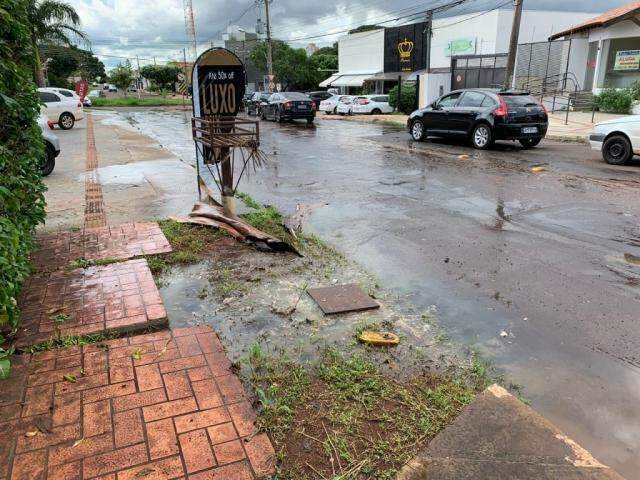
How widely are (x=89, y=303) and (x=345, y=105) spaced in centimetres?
3044

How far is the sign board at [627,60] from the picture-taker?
24.8 m

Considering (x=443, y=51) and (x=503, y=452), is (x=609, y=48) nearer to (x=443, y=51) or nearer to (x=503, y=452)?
(x=443, y=51)

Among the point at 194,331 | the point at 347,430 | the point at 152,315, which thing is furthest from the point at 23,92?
the point at 347,430

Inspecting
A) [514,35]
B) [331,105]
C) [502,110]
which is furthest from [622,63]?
[331,105]

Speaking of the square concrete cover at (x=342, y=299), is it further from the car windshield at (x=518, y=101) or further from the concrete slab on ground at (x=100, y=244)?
the car windshield at (x=518, y=101)

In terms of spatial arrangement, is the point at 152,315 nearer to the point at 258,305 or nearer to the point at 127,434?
the point at 258,305

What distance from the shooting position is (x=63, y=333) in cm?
398

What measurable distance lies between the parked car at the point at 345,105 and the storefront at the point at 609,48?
476 inches

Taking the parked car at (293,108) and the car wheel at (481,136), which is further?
the parked car at (293,108)

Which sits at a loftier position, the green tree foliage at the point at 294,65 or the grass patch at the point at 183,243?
the green tree foliage at the point at 294,65

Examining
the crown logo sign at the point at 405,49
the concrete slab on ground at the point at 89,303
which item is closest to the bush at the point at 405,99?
the crown logo sign at the point at 405,49

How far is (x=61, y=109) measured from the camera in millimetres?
22953

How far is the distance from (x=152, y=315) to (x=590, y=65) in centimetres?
3056

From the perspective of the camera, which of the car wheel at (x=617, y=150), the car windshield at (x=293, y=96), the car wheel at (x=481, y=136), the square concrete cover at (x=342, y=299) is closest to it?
the square concrete cover at (x=342, y=299)
